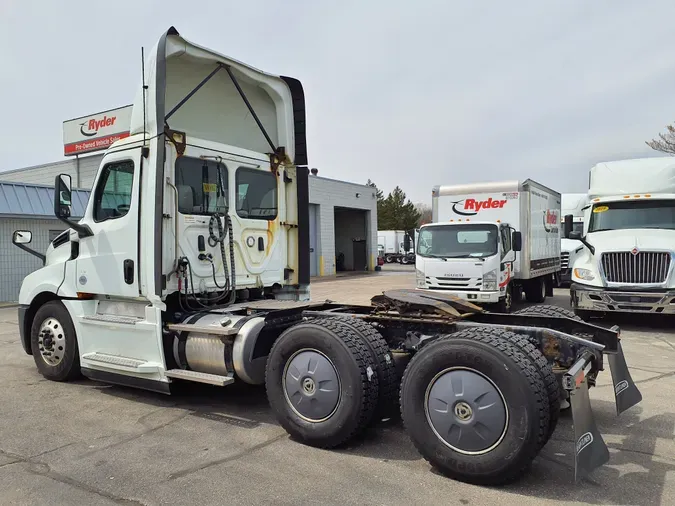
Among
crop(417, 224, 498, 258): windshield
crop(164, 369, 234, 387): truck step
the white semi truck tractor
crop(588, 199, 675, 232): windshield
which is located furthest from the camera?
crop(417, 224, 498, 258): windshield

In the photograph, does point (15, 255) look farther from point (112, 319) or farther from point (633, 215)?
point (633, 215)

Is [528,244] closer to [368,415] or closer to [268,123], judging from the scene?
[268,123]

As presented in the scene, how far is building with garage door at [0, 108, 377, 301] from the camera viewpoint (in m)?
17.5

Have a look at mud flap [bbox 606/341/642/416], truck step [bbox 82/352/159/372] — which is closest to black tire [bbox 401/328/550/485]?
mud flap [bbox 606/341/642/416]

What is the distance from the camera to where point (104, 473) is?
153 inches

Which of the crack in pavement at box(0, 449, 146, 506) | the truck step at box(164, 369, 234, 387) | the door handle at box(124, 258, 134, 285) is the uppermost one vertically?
the door handle at box(124, 258, 134, 285)

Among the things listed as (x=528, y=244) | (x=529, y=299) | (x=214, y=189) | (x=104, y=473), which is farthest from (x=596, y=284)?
(x=104, y=473)

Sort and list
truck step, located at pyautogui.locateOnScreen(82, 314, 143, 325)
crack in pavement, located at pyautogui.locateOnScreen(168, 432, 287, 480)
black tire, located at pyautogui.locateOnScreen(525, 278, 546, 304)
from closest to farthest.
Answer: crack in pavement, located at pyautogui.locateOnScreen(168, 432, 287, 480)
truck step, located at pyautogui.locateOnScreen(82, 314, 143, 325)
black tire, located at pyautogui.locateOnScreen(525, 278, 546, 304)

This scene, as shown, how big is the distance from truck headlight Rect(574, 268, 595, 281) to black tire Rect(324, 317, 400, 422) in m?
7.66

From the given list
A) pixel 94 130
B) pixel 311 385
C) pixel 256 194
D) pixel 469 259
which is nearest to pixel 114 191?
pixel 256 194

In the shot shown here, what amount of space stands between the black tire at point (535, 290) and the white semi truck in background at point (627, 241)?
3.25 m

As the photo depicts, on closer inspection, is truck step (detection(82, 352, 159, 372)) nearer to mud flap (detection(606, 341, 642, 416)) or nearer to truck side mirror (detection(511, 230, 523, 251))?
mud flap (detection(606, 341, 642, 416))

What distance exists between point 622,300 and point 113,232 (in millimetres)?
9232

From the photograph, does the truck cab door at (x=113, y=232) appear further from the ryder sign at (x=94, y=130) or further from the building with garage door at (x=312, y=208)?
the ryder sign at (x=94, y=130)
